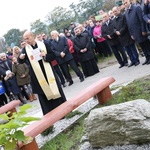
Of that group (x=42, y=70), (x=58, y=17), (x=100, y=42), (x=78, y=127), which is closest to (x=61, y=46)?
(x=100, y=42)

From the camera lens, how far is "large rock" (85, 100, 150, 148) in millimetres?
3340

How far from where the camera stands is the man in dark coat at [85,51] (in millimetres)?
10375

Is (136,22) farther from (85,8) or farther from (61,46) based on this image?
(85,8)

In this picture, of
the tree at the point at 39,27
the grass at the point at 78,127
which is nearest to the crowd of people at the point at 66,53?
the grass at the point at 78,127

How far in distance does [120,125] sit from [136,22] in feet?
18.5

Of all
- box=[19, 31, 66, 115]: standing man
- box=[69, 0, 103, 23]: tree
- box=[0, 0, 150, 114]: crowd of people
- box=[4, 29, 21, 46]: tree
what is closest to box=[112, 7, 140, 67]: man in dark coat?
box=[0, 0, 150, 114]: crowd of people

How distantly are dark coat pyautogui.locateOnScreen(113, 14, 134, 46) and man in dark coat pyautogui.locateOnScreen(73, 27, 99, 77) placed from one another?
1456 millimetres

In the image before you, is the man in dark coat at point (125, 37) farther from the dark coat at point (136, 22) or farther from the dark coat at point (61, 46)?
the dark coat at point (61, 46)

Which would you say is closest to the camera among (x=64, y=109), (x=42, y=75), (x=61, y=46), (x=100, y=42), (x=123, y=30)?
(x=64, y=109)

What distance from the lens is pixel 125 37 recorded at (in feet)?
30.0

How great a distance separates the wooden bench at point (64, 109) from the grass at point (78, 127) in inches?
8.6

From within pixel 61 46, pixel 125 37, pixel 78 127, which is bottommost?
pixel 78 127

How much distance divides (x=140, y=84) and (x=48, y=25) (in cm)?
2019

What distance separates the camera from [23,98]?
1073 centimetres
